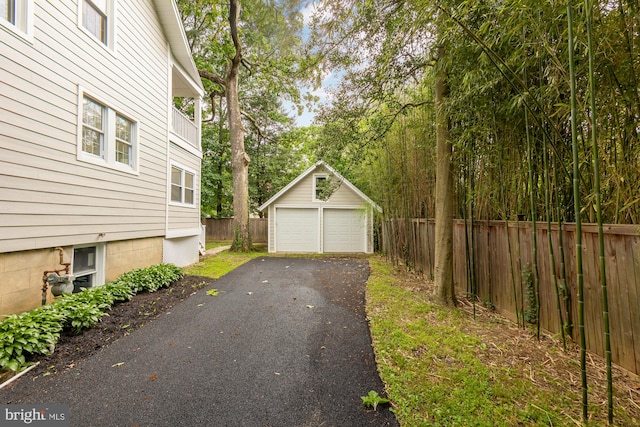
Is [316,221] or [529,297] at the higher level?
[316,221]

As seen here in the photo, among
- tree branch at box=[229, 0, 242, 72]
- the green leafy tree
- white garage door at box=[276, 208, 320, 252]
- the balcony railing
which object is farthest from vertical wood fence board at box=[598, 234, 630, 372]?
tree branch at box=[229, 0, 242, 72]

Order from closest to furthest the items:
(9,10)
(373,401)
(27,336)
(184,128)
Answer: (373,401), (27,336), (9,10), (184,128)

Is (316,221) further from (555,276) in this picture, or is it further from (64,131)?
(555,276)

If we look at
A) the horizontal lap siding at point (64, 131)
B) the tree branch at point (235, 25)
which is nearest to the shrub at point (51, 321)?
the horizontal lap siding at point (64, 131)

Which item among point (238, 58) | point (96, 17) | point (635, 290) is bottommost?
point (635, 290)

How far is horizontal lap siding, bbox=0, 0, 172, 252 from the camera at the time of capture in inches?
123

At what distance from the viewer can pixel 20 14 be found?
10.7 feet

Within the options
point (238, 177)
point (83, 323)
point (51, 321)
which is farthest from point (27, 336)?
point (238, 177)

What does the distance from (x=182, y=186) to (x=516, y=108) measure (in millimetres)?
7404

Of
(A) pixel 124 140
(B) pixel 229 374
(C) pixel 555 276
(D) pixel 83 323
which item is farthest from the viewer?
(A) pixel 124 140

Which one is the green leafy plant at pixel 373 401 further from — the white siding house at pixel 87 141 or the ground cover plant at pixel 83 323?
the white siding house at pixel 87 141

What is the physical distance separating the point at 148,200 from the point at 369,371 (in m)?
5.58

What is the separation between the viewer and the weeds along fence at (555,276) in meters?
2.15

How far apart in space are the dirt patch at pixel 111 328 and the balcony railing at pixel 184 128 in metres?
4.38
